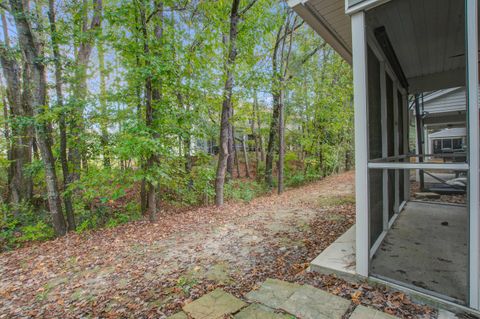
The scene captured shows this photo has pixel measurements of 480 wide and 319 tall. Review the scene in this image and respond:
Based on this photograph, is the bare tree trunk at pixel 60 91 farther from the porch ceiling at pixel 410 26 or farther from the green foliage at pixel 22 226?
the porch ceiling at pixel 410 26

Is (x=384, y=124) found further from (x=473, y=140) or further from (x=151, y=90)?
(x=151, y=90)

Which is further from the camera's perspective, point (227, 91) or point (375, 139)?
point (227, 91)

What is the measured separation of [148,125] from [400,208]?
5.44 m

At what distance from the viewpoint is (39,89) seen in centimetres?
474

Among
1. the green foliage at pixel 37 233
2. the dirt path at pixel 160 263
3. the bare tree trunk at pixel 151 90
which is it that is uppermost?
the bare tree trunk at pixel 151 90

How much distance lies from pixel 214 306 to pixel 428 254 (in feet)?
8.43

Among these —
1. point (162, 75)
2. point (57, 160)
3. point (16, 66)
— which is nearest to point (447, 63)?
point (162, 75)

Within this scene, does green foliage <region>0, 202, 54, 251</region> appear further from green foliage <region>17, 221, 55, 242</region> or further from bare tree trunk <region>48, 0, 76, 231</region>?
bare tree trunk <region>48, 0, 76, 231</region>

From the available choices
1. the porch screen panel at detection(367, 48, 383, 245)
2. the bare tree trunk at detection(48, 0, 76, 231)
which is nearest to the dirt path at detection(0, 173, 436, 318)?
the porch screen panel at detection(367, 48, 383, 245)

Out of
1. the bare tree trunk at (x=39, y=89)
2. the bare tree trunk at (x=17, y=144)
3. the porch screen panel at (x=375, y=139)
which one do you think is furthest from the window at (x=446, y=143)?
the bare tree trunk at (x=17, y=144)

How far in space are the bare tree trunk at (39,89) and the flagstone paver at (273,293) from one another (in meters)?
5.07

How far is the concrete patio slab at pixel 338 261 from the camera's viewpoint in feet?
7.91

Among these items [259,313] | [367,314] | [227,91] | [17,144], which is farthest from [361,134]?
[17,144]

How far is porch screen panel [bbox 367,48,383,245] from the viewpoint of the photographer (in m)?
2.66
